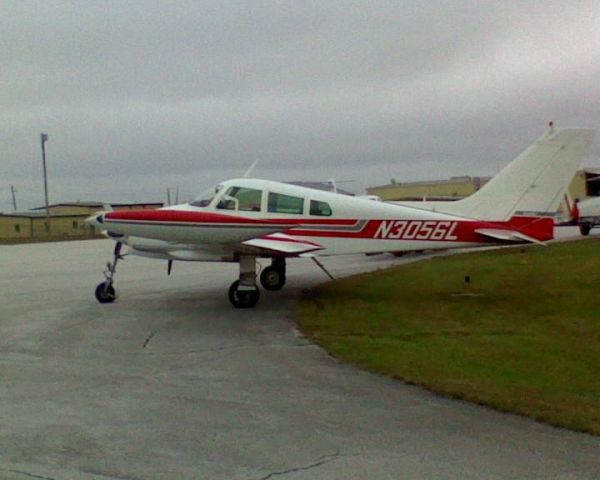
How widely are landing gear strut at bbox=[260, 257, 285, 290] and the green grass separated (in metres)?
0.98

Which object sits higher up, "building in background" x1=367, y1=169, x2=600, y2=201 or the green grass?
the green grass

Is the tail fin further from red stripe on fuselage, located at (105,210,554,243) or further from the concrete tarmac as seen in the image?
→ the concrete tarmac

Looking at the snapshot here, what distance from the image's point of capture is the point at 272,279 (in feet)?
49.9

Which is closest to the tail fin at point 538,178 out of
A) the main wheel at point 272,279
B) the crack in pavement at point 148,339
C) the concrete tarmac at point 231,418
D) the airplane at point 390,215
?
the airplane at point 390,215

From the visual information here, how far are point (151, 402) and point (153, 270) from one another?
15645 millimetres

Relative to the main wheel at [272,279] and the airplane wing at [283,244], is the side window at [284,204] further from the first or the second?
the main wheel at [272,279]

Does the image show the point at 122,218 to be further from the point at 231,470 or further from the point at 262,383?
the point at 231,470

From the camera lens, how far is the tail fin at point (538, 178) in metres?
13.2

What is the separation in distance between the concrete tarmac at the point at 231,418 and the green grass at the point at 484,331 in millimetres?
433

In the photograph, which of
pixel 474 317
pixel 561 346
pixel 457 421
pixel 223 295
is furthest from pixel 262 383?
pixel 223 295

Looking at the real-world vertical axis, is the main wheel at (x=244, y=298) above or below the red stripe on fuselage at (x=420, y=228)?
below

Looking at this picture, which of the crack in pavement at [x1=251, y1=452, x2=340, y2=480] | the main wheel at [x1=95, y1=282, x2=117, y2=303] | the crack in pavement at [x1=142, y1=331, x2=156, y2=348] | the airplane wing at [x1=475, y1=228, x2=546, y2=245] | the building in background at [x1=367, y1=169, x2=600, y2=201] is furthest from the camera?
the building in background at [x1=367, y1=169, x2=600, y2=201]

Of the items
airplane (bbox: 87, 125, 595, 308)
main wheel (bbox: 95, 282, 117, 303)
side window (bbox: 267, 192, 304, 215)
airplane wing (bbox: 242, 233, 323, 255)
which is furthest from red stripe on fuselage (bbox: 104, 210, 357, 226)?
main wheel (bbox: 95, 282, 117, 303)

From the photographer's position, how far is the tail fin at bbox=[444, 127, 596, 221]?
13.2 meters
